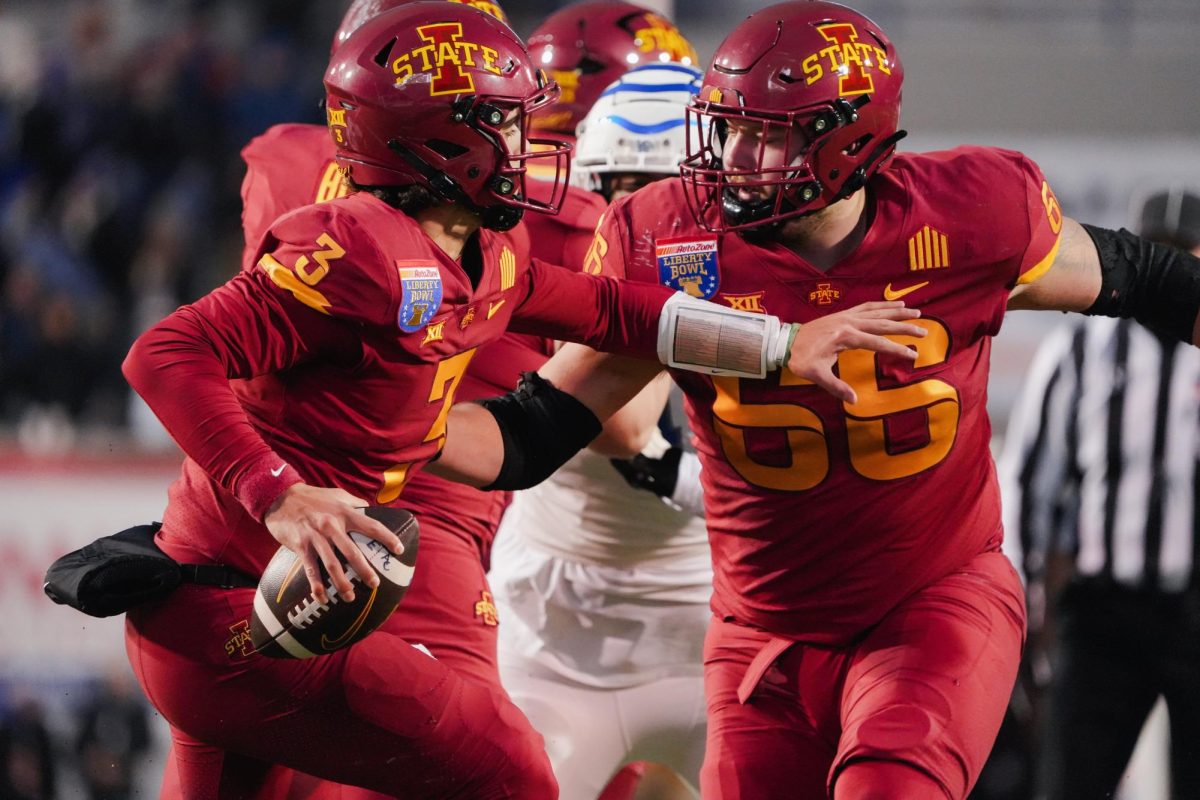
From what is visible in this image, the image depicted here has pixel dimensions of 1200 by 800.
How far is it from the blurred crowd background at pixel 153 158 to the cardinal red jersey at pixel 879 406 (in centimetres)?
321

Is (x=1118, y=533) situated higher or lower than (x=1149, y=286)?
lower

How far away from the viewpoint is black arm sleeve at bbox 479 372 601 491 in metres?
2.93

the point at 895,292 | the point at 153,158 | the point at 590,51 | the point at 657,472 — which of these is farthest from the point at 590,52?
the point at 153,158

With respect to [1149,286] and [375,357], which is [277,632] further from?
[1149,286]

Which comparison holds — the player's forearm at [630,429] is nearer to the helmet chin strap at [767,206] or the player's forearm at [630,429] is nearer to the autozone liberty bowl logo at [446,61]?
the helmet chin strap at [767,206]

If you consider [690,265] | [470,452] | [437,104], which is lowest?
[470,452]

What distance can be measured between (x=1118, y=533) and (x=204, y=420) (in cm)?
245

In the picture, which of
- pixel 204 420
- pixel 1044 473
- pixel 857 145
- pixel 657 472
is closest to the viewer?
pixel 204 420

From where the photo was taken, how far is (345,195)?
3287 mm

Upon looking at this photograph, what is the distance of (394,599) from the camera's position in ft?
7.81

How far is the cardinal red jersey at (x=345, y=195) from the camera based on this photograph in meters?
3.20

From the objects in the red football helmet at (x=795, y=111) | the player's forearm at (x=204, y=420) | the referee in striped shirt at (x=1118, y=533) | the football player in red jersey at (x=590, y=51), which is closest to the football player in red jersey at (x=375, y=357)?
the player's forearm at (x=204, y=420)

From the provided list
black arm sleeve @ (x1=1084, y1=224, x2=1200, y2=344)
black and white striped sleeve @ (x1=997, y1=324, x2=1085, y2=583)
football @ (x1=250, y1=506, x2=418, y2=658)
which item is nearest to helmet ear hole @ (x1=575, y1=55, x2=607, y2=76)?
black and white striped sleeve @ (x1=997, y1=324, x2=1085, y2=583)

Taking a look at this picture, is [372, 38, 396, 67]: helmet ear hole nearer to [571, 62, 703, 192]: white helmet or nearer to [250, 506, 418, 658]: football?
[250, 506, 418, 658]: football
